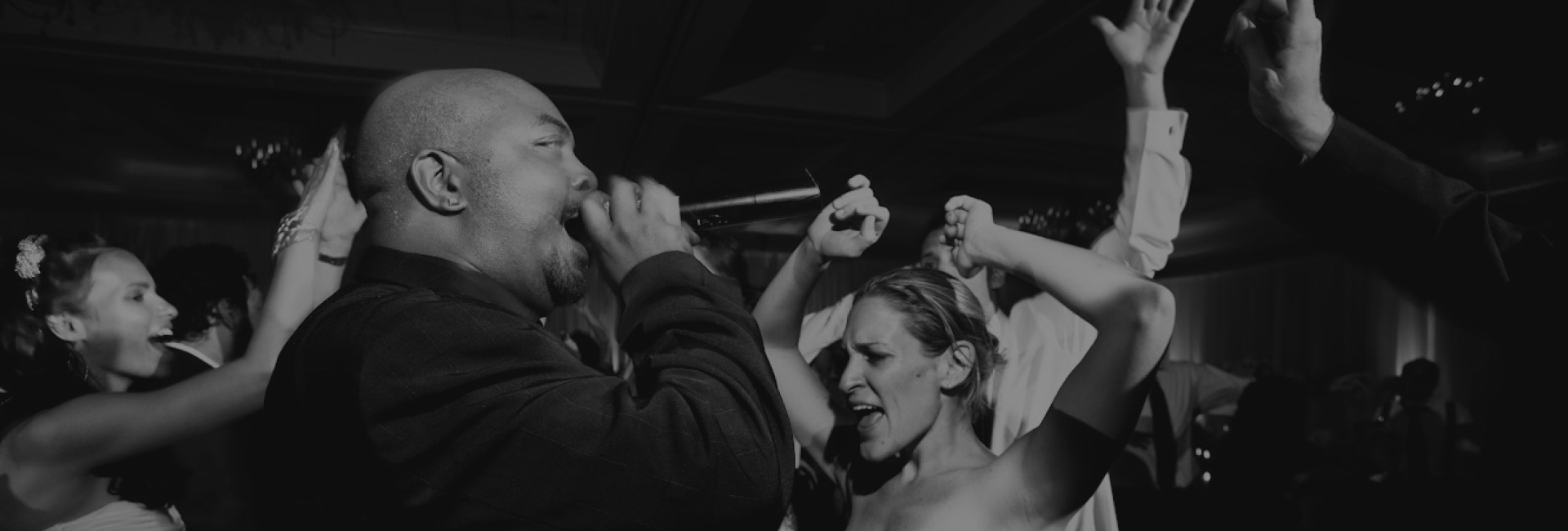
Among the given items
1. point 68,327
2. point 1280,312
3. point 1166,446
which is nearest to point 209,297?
point 68,327

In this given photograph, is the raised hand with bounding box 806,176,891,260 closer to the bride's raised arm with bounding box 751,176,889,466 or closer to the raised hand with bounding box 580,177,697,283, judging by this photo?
the bride's raised arm with bounding box 751,176,889,466

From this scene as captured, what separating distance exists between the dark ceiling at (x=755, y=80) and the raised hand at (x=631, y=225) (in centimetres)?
327

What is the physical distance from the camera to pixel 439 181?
39.9 inches

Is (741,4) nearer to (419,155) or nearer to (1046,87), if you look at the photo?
(1046,87)

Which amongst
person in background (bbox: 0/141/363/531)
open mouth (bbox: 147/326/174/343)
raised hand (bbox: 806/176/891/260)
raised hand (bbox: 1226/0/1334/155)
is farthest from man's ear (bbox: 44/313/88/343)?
raised hand (bbox: 1226/0/1334/155)

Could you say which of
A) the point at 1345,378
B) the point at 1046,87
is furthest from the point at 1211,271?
the point at 1046,87

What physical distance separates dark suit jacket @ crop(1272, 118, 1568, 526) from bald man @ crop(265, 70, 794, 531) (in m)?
0.73

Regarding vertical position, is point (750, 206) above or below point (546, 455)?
above

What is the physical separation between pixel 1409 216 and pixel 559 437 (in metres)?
0.97

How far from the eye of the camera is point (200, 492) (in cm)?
208

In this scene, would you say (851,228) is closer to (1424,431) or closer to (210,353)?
(210,353)

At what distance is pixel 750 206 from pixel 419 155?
42 cm

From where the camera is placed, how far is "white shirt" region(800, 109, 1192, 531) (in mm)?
1616

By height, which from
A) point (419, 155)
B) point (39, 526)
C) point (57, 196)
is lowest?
Answer: point (39, 526)
